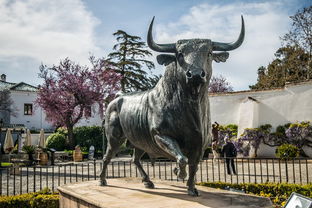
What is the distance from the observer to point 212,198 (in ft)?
13.0

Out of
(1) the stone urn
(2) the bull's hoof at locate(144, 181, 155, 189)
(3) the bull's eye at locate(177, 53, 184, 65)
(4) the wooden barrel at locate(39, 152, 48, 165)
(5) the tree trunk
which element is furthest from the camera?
(5) the tree trunk

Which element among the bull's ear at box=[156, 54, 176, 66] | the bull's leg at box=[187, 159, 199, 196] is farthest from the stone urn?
the bull's ear at box=[156, 54, 176, 66]

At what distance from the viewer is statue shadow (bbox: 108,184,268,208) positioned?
12.1 ft

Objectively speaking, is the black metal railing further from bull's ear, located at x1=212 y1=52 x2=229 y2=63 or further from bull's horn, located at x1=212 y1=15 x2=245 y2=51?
bull's horn, located at x1=212 y1=15 x2=245 y2=51

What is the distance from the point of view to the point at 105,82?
92.0 feet

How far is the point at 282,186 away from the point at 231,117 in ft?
42.6

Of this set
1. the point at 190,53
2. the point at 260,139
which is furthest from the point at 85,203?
the point at 260,139

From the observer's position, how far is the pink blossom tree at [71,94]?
25.4 meters

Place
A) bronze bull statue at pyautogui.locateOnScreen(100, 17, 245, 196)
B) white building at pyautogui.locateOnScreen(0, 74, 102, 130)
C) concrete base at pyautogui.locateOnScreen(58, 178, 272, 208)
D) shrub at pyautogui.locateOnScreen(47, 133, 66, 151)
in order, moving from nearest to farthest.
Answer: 1. bronze bull statue at pyautogui.locateOnScreen(100, 17, 245, 196)
2. concrete base at pyautogui.locateOnScreen(58, 178, 272, 208)
3. shrub at pyautogui.locateOnScreen(47, 133, 66, 151)
4. white building at pyautogui.locateOnScreen(0, 74, 102, 130)

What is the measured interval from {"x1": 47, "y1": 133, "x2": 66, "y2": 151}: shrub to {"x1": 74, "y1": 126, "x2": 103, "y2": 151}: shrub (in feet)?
3.85

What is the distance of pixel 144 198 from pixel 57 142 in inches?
965

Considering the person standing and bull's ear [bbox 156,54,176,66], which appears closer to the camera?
bull's ear [bbox 156,54,176,66]

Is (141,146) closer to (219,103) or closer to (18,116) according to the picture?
(219,103)

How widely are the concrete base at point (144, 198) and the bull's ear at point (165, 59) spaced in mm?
1631
